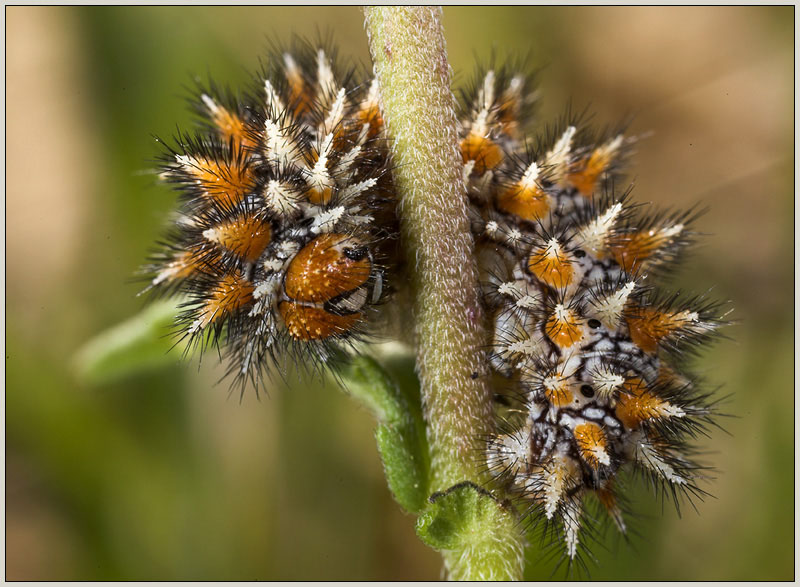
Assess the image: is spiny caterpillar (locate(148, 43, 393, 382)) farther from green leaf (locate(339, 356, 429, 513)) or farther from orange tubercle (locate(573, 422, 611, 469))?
orange tubercle (locate(573, 422, 611, 469))

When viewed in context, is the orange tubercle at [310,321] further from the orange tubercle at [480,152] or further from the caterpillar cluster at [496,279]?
the orange tubercle at [480,152]

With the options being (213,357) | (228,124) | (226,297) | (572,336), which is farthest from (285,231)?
(213,357)

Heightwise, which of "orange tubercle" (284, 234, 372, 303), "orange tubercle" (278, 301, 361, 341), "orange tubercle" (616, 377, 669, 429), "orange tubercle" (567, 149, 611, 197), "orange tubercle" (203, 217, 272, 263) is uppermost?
"orange tubercle" (567, 149, 611, 197)

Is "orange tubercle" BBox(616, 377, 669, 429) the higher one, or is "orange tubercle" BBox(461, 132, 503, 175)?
"orange tubercle" BBox(461, 132, 503, 175)

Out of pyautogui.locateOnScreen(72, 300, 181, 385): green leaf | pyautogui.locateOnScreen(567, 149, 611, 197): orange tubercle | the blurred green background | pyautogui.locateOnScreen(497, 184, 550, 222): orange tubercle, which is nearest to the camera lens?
pyautogui.locateOnScreen(497, 184, 550, 222): orange tubercle

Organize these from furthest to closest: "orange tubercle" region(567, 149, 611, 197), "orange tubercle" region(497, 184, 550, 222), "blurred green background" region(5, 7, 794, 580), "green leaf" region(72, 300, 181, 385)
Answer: "blurred green background" region(5, 7, 794, 580) → "green leaf" region(72, 300, 181, 385) → "orange tubercle" region(567, 149, 611, 197) → "orange tubercle" region(497, 184, 550, 222)

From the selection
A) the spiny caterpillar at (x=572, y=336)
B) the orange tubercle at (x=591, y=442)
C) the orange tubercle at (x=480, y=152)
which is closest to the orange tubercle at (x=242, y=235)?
the spiny caterpillar at (x=572, y=336)

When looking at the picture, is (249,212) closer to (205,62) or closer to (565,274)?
(565,274)

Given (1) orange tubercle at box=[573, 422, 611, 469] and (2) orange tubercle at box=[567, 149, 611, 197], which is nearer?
(1) orange tubercle at box=[573, 422, 611, 469]

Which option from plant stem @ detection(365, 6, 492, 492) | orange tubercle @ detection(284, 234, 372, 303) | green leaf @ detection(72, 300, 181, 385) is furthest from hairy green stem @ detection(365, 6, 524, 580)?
green leaf @ detection(72, 300, 181, 385)
